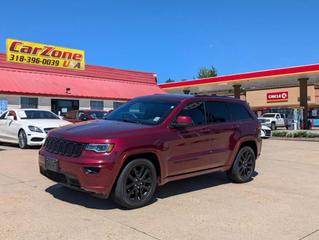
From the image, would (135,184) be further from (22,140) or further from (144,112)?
(22,140)

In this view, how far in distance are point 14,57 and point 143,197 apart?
24013 mm

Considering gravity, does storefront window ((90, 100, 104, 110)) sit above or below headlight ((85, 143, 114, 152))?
above

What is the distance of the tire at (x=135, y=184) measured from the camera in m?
5.88

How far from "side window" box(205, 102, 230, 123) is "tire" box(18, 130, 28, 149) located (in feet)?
25.9

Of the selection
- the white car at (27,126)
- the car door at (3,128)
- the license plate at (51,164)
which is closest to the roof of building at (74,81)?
the car door at (3,128)

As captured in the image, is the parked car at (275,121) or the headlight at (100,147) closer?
the headlight at (100,147)

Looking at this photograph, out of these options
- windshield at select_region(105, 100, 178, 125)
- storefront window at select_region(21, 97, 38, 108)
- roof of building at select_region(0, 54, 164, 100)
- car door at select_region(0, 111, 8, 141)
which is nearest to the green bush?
roof of building at select_region(0, 54, 164, 100)

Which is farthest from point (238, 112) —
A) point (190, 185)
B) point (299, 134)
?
point (299, 134)

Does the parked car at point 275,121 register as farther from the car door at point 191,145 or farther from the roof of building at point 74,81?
the car door at point 191,145

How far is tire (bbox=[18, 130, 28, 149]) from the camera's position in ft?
44.4

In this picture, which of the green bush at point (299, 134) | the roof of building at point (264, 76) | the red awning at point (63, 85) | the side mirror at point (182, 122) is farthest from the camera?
the roof of building at point (264, 76)

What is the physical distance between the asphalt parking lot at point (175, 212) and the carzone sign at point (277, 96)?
1925 inches

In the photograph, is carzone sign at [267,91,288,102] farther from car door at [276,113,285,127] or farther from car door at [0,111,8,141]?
car door at [0,111,8,141]

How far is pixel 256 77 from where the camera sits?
34031 millimetres
